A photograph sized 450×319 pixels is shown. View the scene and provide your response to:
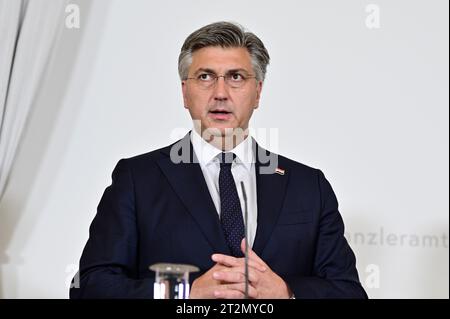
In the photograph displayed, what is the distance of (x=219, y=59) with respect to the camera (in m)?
2.41

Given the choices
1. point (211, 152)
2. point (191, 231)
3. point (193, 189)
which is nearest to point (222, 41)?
point (211, 152)

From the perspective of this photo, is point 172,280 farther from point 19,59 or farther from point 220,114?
point 19,59

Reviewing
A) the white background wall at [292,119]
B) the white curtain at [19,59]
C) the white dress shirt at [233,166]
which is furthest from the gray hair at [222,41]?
the white curtain at [19,59]

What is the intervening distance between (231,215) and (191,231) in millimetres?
127

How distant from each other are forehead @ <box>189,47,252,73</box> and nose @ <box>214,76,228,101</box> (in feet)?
0.11

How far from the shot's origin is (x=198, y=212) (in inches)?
90.2

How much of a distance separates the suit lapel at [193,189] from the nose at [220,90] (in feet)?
0.55

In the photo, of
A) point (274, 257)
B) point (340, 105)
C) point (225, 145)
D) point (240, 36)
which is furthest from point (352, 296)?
point (340, 105)

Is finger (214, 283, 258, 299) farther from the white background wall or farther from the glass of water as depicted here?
the white background wall

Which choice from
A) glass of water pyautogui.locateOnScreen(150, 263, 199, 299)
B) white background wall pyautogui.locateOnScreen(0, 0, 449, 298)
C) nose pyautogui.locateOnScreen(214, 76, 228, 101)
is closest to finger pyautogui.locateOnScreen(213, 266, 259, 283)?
glass of water pyautogui.locateOnScreen(150, 263, 199, 299)

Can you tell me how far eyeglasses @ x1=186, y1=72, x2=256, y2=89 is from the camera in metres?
2.42

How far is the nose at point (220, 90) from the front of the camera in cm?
240

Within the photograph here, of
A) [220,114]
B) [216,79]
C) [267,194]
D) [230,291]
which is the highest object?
[216,79]

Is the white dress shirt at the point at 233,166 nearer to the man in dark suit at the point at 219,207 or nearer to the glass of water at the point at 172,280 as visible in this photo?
the man in dark suit at the point at 219,207
